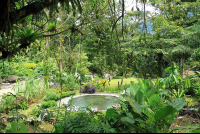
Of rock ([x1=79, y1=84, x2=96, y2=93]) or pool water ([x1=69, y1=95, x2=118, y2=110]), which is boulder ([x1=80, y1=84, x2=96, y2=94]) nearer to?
rock ([x1=79, y1=84, x2=96, y2=93])

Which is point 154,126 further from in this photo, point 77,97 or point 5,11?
point 77,97

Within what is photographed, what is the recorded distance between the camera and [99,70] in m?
2.69

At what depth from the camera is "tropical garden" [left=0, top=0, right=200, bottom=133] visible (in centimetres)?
108

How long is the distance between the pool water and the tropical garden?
2.23 ft

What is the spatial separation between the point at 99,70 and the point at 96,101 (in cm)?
470

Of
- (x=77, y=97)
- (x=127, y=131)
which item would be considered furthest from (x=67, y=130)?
(x=77, y=97)

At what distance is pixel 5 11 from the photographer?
4.61 ft

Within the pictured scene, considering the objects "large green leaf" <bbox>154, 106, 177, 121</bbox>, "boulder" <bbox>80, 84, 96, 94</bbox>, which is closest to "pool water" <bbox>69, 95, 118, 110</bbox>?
"boulder" <bbox>80, 84, 96, 94</bbox>

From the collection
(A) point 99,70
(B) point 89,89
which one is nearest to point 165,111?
(A) point 99,70

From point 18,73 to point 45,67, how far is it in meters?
3.21

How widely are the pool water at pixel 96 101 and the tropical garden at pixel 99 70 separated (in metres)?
0.68

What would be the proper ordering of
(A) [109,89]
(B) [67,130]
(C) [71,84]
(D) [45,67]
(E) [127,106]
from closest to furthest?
(B) [67,130]
(E) [127,106]
(D) [45,67]
(C) [71,84]
(A) [109,89]

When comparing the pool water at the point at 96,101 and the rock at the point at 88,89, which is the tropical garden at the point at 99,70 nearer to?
the rock at the point at 88,89

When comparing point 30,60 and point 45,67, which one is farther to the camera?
point 30,60
